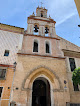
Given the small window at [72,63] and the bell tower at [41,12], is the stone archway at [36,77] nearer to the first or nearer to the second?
the small window at [72,63]

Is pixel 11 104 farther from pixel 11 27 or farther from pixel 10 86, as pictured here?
Answer: pixel 11 27

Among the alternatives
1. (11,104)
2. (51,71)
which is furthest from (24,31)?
(11,104)

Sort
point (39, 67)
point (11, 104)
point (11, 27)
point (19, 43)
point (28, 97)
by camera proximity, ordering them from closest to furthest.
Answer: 1. point (11, 104)
2. point (28, 97)
3. point (39, 67)
4. point (19, 43)
5. point (11, 27)

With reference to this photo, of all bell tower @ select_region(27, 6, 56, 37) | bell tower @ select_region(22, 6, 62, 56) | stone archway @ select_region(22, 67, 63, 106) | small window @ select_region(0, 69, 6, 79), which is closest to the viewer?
stone archway @ select_region(22, 67, 63, 106)

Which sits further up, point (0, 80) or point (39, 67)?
point (39, 67)

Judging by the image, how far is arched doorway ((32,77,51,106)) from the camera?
1094cm

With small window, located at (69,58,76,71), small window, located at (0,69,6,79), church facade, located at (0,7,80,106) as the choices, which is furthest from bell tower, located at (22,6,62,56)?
small window, located at (0,69,6,79)

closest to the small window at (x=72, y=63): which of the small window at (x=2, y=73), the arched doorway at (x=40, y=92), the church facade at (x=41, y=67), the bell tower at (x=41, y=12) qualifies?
the church facade at (x=41, y=67)

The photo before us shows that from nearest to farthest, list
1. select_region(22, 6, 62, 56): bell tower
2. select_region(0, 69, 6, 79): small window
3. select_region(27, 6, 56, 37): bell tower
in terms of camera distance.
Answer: select_region(0, 69, 6, 79): small window → select_region(22, 6, 62, 56): bell tower → select_region(27, 6, 56, 37): bell tower

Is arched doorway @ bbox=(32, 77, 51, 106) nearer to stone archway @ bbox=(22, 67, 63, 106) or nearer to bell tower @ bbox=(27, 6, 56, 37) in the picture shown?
stone archway @ bbox=(22, 67, 63, 106)

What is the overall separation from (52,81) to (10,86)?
4.40m

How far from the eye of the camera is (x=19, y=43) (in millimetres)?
10625

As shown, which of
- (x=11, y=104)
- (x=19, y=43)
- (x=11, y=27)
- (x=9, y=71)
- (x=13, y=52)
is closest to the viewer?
(x=11, y=104)

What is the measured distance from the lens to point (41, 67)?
30.5 ft
